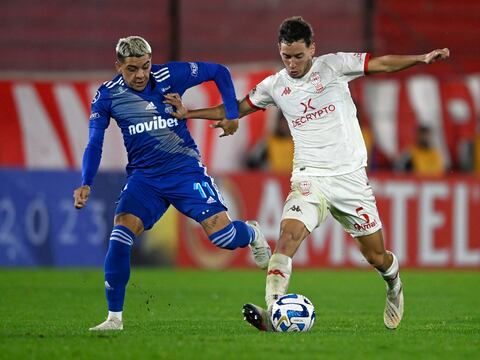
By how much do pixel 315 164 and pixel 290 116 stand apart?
430 millimetres

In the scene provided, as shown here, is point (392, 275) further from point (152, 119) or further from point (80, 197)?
point (80, 197)

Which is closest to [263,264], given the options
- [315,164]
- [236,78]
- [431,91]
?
[315,164]

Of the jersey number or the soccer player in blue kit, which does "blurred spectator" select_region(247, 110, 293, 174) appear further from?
the jersey number

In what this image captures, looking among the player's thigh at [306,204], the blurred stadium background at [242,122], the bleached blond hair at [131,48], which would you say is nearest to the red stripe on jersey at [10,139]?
the blurred stadium background at [242,122]

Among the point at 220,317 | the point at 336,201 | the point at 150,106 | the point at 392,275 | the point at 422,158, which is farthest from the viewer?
the point at 422,158

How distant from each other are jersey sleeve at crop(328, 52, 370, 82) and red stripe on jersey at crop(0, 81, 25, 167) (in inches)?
377

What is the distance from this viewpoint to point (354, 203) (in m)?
9.05

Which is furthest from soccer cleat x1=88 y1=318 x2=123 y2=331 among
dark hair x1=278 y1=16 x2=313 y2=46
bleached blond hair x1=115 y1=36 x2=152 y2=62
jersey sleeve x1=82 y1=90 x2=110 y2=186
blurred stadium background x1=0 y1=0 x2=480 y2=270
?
blurred stadium background x1=0 y1=0 x2=480 y2=270

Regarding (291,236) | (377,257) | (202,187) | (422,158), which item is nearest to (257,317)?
(291,236)

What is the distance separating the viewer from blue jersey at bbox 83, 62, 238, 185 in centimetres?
905

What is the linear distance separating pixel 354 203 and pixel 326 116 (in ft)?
2.25

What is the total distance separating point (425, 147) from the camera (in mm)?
19438

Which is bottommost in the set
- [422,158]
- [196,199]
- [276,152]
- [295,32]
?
[422,158]

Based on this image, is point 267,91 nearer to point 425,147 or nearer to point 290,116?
point 290,116
